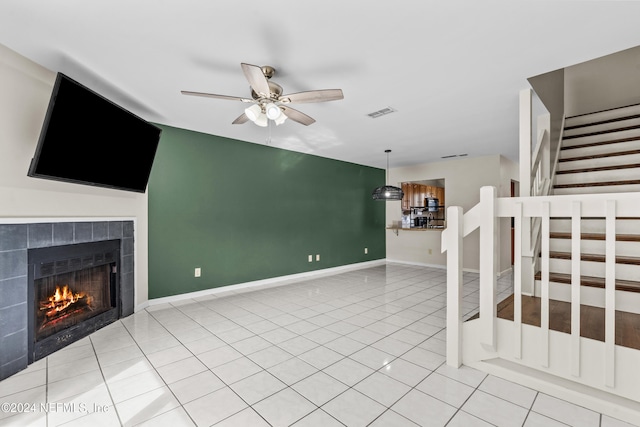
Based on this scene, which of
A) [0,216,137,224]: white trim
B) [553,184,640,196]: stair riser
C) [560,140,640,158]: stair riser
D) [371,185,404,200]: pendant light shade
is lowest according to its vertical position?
[0,216,137,224]: white trim

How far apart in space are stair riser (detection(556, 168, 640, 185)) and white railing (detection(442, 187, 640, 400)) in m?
2.00

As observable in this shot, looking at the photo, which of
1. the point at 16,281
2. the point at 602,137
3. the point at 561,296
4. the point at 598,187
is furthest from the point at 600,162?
the point at 16,281

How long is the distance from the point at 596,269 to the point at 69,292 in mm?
4929

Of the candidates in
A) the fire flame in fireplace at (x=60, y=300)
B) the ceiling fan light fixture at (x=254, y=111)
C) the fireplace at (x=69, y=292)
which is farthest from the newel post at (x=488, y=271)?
the fire flame in fireplace at (x=60, y=300)

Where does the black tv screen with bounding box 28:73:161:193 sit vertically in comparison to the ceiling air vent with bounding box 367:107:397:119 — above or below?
below

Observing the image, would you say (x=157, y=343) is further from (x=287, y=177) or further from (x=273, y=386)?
(x=287, y=177)

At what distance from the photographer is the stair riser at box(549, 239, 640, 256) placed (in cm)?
252

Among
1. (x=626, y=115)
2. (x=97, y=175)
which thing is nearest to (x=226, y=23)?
(x=97, y=175)

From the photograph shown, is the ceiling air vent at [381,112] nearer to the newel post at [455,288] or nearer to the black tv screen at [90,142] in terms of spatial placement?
the newel post at [455,288]

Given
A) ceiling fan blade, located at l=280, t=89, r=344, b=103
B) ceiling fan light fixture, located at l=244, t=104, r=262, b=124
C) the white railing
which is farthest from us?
ceiling fan light fixture, located at l=244, t=104, r=262, b=124

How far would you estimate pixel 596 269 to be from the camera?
2502 mm

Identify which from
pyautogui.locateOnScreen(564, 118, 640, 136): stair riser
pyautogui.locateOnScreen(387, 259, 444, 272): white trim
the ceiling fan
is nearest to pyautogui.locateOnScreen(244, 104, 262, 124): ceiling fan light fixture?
the ceiling fan

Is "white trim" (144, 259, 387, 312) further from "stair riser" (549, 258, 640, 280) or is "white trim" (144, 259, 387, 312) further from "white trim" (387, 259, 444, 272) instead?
"stair riser" (549, 258, 640, 280)

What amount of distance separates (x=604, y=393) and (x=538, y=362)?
34 cm
